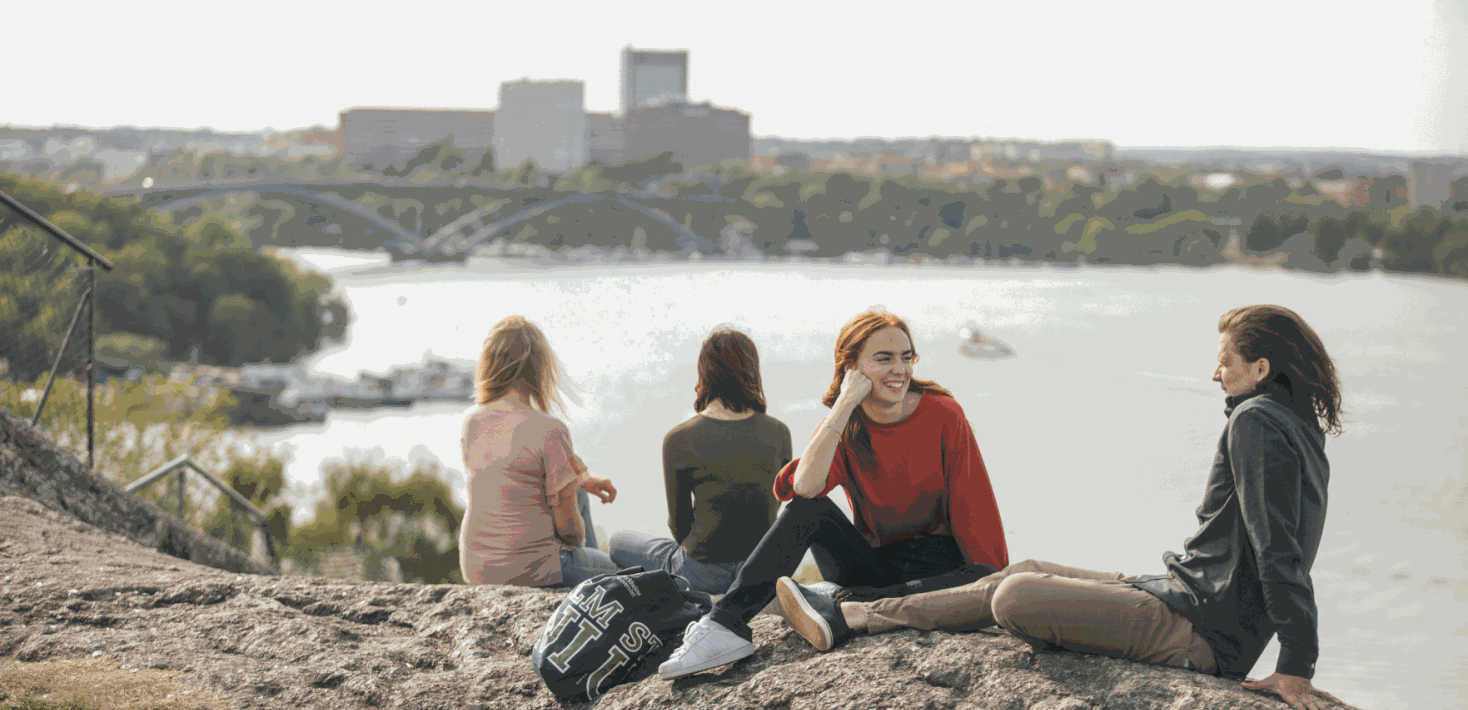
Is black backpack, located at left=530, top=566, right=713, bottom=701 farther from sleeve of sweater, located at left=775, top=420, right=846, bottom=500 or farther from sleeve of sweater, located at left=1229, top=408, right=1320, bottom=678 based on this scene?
sleeve of sweater, located at left=1229, top=408, right=1320, bottom=678

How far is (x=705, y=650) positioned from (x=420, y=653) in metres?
0.60

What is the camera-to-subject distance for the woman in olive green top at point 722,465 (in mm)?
2504

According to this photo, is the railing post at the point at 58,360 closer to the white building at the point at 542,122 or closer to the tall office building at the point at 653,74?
the white building at the point at 542,122

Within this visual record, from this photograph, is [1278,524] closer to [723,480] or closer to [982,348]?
[723,480]

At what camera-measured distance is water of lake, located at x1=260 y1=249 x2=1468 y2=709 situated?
24109 mm

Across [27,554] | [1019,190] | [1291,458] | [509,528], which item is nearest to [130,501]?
[27,554]

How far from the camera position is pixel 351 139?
105 m

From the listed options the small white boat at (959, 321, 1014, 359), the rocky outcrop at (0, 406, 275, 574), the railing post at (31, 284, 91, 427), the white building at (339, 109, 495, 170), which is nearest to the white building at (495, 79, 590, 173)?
the white building at (339, 109, 495, 170)

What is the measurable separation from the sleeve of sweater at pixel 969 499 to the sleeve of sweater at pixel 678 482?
2.11ft

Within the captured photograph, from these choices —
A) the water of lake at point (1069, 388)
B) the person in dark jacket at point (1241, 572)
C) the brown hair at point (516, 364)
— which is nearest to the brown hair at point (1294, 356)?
the person in dark jacket at point (1241, 572)

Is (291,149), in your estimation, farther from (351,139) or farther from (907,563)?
(907,563)

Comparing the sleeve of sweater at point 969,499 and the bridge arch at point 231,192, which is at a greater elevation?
the bridge arch at point 231,192

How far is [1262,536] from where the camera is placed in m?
1.77

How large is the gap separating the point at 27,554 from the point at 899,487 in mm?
1952
